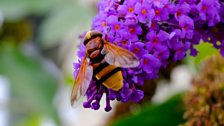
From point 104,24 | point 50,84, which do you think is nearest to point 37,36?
point 50,84

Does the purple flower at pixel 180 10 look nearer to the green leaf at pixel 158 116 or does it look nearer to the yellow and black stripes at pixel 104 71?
the yellow and black stripes at pixel 104 71

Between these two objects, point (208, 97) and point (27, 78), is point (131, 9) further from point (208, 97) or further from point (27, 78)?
point (27, 78)

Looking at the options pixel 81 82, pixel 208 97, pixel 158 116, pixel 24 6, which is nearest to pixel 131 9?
pixel 81 82

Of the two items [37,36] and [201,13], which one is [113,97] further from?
[37,36]

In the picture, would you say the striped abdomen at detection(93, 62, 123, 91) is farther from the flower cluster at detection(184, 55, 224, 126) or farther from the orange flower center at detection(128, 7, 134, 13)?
the flower cluster at detection(184, 55, 224, 126)

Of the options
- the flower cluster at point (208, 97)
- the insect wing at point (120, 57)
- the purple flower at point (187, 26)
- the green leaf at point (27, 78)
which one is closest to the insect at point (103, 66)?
the insect wing at point (120, 57)

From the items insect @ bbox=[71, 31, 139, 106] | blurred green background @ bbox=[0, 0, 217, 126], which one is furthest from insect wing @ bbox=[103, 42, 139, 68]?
blurred green background @ bbox=[0, 0, 217, 126]
